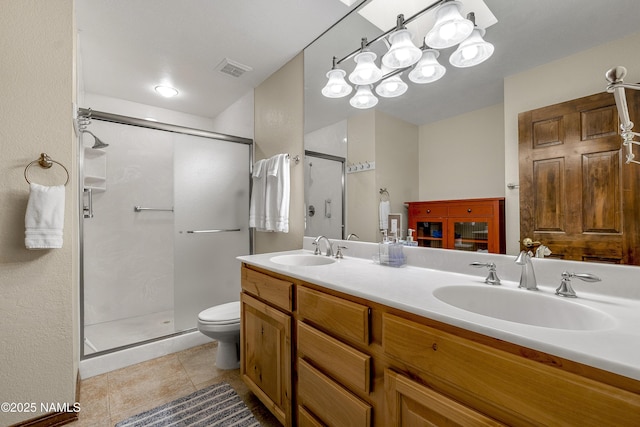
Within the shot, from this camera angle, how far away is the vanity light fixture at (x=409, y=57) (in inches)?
48.9

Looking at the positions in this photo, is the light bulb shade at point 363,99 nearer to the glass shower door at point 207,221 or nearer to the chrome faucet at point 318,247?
the chrome faucet at point 318,247

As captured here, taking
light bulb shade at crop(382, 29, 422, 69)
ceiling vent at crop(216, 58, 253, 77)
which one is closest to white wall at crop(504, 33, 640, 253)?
light bulb shade at crop(382, 29, 422, 69)

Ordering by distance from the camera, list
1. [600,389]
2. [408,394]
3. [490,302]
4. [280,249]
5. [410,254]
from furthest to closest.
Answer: [280,249] < [410,254] < [490,302] < [408,394] < [600,389]

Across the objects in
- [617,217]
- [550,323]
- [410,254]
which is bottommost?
[550,323]

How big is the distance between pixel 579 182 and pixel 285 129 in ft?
6.34

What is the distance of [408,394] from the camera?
0.79m

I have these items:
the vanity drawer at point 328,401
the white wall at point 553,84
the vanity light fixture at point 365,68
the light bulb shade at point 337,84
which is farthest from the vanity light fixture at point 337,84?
the vanity drawer at point 328,401

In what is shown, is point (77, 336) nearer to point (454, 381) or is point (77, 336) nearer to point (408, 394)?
point (408, 394)

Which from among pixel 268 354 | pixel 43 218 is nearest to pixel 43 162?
pixel 43 218

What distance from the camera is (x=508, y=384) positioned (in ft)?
1.99

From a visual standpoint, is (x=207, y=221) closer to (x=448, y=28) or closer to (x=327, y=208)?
(x=327, y=208)

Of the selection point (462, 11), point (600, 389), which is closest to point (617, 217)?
point (600, 389)

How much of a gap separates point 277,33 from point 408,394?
221cm

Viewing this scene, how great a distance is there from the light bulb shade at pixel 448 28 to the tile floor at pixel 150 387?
208cm
